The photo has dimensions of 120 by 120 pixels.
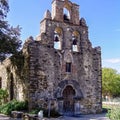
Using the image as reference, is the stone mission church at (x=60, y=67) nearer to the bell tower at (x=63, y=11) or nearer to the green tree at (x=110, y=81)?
the bell tower at (x=63, y=11)

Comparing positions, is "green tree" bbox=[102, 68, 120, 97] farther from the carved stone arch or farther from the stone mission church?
the carved stone arch

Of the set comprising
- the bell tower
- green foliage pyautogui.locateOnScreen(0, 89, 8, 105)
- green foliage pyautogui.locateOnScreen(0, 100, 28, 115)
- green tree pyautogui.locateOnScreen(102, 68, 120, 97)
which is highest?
the bell tower

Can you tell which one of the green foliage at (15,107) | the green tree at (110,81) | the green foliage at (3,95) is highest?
the green tree at (110,81)

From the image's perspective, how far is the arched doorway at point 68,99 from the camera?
79.9 feet

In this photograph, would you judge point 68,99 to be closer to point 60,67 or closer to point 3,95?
point 60,67

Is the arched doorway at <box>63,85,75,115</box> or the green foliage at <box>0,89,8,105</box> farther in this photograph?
the green foliage at <box>0,89,8,105</box>

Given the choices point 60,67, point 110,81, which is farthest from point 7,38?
point 110,81

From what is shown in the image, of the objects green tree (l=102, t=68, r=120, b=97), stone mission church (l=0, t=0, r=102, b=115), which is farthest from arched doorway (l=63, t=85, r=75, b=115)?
green tree (l=102, t=68, r=120, b=97)

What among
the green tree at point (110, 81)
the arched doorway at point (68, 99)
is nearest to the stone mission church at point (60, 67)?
the arched doorway at point (68, 99)

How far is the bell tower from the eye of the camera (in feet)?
81.5

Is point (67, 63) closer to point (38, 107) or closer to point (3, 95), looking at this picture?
point (38, 107)

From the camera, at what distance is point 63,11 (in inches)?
998

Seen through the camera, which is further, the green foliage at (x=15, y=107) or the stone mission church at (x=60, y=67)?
the stone mission church at (x=60, y=67)

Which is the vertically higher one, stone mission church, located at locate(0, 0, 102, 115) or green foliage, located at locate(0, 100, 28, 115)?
stone mission church, located at locate(0, 0, 102, 115)
